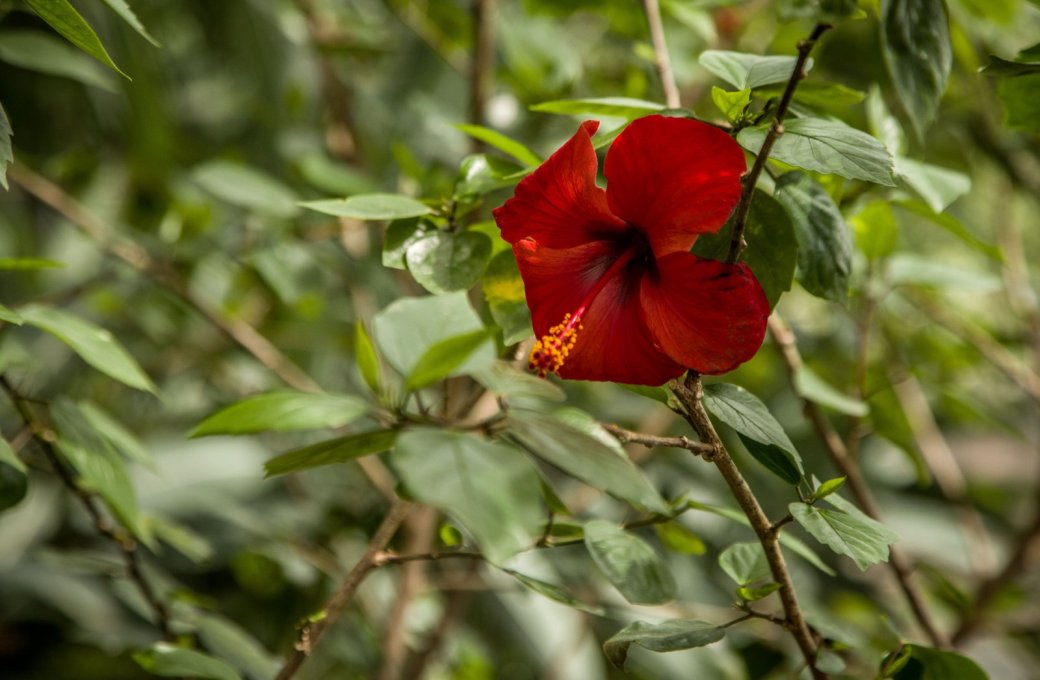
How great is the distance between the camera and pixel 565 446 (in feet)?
1.00

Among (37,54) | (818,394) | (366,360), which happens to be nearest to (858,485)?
(818,394)

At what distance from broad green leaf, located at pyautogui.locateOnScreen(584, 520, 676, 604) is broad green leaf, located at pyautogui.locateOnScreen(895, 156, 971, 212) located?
252 millimetres

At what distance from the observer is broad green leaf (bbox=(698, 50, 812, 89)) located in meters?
0.41

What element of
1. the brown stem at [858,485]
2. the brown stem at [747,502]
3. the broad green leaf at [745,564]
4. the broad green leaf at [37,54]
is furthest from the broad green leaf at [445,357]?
the broad green leaf at [37,54]

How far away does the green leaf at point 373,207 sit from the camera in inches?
16.5

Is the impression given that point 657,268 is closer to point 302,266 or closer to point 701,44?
point 302,266

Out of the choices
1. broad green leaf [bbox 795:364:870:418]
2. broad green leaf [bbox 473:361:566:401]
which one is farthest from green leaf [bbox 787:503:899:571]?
broad green leaf [bbox 795:364:870:418]

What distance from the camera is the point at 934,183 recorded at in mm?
542

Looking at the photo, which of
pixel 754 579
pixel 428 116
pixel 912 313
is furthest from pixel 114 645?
pixel 912 313

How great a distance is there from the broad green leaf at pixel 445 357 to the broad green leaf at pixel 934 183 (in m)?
0.31

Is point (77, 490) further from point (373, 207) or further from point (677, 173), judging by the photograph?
point (677, 173)

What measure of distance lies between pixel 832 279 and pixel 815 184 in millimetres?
46

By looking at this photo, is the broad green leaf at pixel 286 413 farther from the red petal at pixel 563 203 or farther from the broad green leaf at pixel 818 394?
the broad green leaf at pixel 818 394

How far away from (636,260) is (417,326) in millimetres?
141
